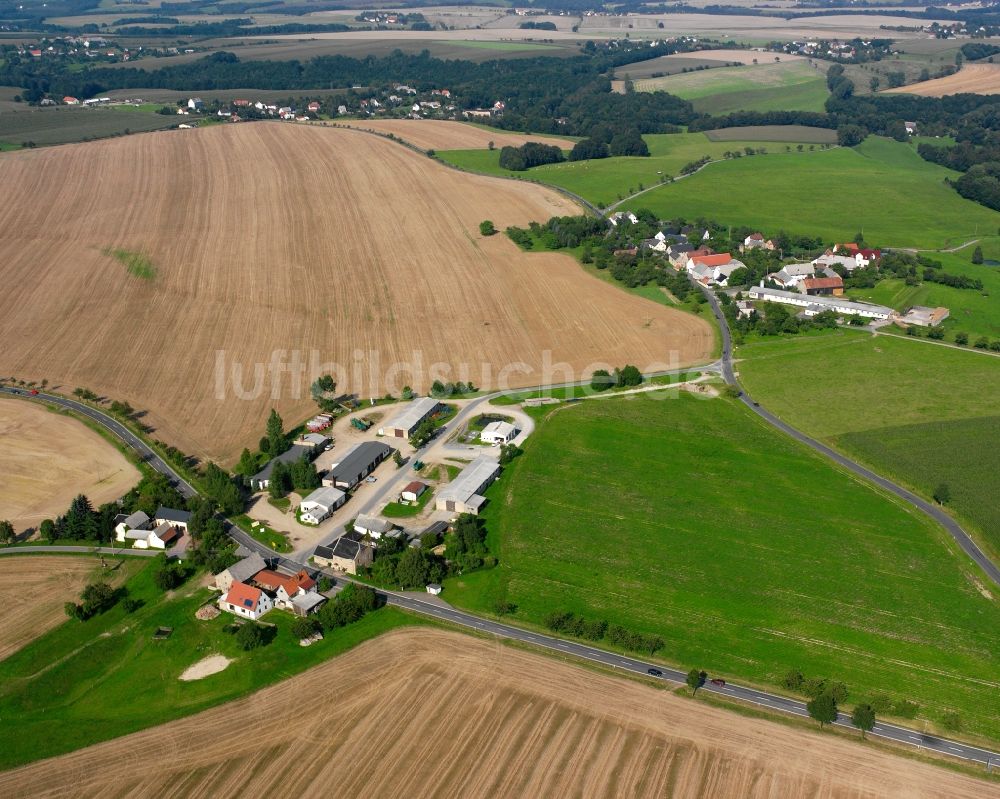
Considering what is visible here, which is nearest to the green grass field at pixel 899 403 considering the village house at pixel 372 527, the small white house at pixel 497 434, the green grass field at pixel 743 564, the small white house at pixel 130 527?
A: the green grass field at pixel 743 564

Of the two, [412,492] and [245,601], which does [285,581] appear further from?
[412,492]

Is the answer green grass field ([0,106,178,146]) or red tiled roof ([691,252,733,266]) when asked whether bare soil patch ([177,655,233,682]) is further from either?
green grass field ([0,106,178,146])

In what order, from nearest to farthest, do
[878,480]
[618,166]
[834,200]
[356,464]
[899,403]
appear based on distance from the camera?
[878,480] → [356,464] → [899,403] → [834,200] → [618,166]

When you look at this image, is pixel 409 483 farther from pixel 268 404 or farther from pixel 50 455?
pixel 50 455

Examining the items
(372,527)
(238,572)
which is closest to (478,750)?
(238,572)

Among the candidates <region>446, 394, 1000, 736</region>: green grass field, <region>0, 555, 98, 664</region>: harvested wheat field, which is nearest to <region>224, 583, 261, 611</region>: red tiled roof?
Answer: <region>0, 555, 98, 664</region>: harvested wheat field

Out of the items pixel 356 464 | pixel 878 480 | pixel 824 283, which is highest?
pixel 824 283
